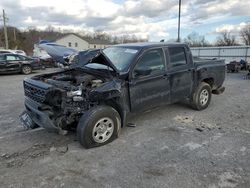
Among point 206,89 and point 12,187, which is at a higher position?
point 206,89

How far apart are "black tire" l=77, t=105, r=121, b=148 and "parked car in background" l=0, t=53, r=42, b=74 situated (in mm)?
13368

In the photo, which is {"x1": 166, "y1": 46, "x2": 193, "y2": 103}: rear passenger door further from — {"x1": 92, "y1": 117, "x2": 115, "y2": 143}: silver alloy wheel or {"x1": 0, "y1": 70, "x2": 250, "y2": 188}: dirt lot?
{"x1": 92, "y1": 117, "x2": 115, "y2": 143}: silver alloy wheel

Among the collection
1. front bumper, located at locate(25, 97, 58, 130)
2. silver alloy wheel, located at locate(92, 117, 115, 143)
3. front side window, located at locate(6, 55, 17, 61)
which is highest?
front side window, located at locate(6, 55, 17, 61)

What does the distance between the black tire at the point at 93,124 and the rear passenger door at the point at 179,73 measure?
1.72m

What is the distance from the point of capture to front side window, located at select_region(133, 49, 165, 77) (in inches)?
177

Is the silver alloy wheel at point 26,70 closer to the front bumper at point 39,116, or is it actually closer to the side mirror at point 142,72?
the front bumper at point 39,116

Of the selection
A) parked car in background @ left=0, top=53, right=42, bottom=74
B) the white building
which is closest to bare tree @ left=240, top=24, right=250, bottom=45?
the white building

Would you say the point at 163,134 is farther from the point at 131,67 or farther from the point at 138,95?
the point at 131,67

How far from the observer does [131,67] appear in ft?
14.5

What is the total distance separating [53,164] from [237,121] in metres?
4.22

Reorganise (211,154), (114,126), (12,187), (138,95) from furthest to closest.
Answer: (138,95) → (114,126) → (211,154) → (12,187)

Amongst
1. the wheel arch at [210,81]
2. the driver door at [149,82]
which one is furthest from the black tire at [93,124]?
the wheel arch at [210,81]

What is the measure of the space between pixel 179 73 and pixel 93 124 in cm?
247

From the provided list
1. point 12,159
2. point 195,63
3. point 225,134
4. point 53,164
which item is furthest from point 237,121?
point 12,159
